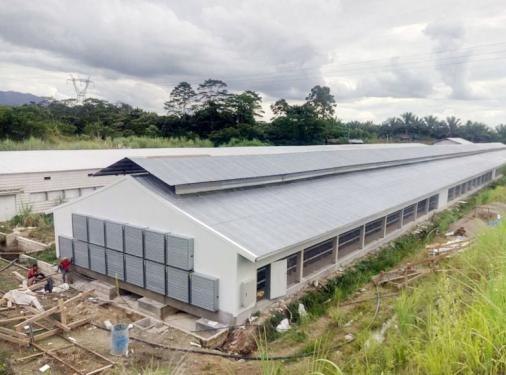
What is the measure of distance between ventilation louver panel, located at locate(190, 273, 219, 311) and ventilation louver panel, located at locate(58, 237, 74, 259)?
16.6 ft

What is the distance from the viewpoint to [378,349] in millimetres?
4668

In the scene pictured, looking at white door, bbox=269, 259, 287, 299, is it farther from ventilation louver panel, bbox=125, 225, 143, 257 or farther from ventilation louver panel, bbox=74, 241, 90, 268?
ventilation louver panel, bbox=74, 241, 90, 268

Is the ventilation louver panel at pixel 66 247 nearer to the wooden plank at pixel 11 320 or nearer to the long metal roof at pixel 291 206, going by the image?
the wooden plank at pixel 11 320

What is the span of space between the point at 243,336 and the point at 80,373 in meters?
3.14

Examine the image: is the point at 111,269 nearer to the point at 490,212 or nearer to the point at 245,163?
the point at 245,163

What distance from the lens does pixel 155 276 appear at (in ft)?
30.4

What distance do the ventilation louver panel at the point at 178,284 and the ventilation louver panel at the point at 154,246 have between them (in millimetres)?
421

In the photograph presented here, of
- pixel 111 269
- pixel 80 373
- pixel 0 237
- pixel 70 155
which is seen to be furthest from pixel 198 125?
pixel 80 373

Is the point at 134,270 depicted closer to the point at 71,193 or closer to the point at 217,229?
the point at 217,229

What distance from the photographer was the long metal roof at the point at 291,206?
8.84m

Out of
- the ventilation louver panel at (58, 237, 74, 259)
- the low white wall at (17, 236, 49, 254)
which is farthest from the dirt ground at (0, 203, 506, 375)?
the low white wall at (17, 236, 49, 254)

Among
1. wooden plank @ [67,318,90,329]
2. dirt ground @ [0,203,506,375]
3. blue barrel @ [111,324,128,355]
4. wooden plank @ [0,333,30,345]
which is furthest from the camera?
wooden plank @ [67,318,90,329]

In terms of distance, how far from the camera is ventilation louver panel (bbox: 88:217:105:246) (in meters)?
10.4

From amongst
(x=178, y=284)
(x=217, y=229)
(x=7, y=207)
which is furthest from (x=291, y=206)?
(x=7, y=207)
